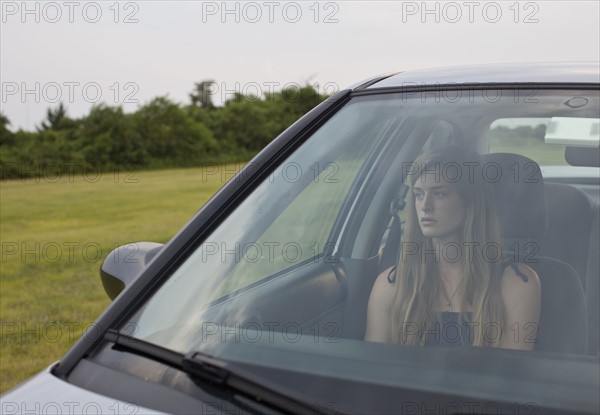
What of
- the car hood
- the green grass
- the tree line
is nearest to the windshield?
the car hood

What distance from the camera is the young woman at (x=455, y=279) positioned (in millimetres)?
1766

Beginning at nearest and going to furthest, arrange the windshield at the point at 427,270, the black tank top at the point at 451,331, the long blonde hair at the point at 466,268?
1. the windshield at the point at 427,270
2. the black tank top at the point at 451,331
3. the long blonde hair at the point at 466,268

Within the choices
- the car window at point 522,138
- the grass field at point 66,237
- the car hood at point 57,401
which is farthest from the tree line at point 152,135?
the car hood at point 57,401

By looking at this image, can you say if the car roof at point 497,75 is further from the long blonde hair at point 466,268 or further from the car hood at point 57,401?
the car hood at point 57,401

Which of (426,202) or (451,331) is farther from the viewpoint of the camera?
(426,202)

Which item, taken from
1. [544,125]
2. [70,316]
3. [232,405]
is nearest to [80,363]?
[232,405]

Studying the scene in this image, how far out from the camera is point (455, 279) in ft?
6.09

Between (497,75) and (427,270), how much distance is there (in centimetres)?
53

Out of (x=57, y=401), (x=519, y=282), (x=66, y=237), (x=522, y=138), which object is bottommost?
(x=66, y=237)

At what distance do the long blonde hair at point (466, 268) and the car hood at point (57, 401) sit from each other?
0.63 m

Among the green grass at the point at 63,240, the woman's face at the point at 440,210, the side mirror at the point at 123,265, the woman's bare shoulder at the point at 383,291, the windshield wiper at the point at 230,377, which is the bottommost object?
the green grass at the point at 63,240

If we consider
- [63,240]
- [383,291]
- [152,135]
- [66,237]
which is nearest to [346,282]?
[383,291]

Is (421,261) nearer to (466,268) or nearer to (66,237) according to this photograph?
(466,268)

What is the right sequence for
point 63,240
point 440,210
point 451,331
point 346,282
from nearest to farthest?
point 451,331, point 440,210, point 346,282, point 63,240
